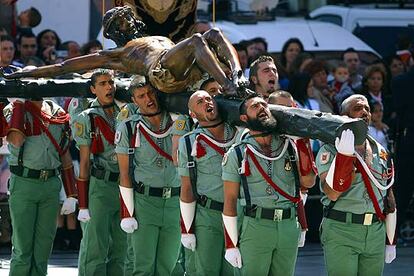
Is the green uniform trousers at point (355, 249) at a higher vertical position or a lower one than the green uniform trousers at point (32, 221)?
higher

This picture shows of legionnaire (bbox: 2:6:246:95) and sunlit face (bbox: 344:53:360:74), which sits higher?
legionnaire (bbox: 2:6:246:95)

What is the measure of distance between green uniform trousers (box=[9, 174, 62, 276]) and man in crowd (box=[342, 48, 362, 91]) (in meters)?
A: 4.89

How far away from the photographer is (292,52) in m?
19.7

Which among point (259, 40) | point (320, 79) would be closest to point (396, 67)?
point (259, 40)

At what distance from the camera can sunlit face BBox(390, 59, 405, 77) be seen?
2019cm

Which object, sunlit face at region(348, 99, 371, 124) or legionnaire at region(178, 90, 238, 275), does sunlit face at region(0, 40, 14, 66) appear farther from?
sunlit face at region(348, 99, 371, 124)

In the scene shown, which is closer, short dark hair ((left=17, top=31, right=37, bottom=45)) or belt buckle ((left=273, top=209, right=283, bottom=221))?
belt buckle ((left=273, top=209, right=283, bottom=221))

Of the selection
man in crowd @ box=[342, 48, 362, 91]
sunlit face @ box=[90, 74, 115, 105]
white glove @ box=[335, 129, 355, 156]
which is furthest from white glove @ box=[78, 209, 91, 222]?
man in crowd @ box=[342, 48, 362, 91]

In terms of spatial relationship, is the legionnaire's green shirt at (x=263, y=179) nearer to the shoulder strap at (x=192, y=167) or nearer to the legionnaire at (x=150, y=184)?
the shoulder strap at (x=192, y=167)

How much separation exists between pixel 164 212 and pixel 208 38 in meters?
1.58

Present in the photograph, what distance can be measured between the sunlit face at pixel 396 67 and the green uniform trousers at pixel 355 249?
7.44 metres

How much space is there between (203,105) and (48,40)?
22.5 feet

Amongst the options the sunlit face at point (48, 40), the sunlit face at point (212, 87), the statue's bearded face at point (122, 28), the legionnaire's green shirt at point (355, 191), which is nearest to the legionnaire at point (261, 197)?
the legionnaire's green shirt at point (355, 191)

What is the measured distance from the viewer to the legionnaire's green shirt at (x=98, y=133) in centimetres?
1514
